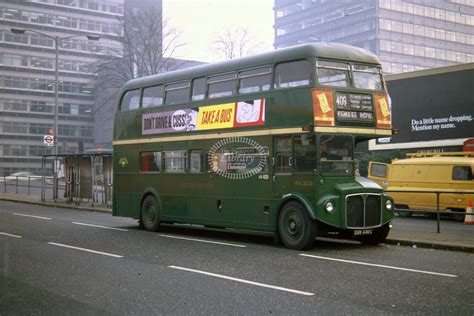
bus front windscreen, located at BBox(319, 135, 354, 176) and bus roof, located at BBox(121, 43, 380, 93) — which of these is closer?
bus front windscreen, located at BBox(319, 135, 354, 176)

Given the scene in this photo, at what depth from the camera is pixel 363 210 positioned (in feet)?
41.7

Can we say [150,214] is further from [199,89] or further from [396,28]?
[396,28]

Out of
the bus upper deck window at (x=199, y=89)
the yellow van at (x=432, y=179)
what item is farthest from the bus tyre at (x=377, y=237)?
the yellow van at (x=432, y=179)

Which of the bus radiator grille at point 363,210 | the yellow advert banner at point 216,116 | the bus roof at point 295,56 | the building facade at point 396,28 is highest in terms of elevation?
the building facade at point 396,28

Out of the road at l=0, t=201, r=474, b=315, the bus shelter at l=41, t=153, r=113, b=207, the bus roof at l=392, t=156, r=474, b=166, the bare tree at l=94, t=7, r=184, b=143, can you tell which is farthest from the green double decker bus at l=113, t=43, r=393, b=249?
the bare tree at l=94, t=7, r=184, b=143

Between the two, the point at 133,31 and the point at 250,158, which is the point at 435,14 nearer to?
the point at 133,31

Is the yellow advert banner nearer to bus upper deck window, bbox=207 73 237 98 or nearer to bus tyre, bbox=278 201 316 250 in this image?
bus upper deck window, bbox=207 73 237 98

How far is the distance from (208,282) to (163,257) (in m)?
2.88

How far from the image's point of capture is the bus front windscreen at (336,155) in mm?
12547

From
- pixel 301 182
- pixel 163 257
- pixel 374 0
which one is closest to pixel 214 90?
pixel 301 182

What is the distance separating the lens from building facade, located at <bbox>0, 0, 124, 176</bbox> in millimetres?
88875

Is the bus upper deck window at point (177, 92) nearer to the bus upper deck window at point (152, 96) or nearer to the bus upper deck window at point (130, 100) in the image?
the bus upper deck window at point (152, 96)

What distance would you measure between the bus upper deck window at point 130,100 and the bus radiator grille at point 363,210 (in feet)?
25.6

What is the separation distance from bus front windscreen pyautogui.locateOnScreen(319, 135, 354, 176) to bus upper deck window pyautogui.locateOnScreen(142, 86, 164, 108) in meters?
5.91
